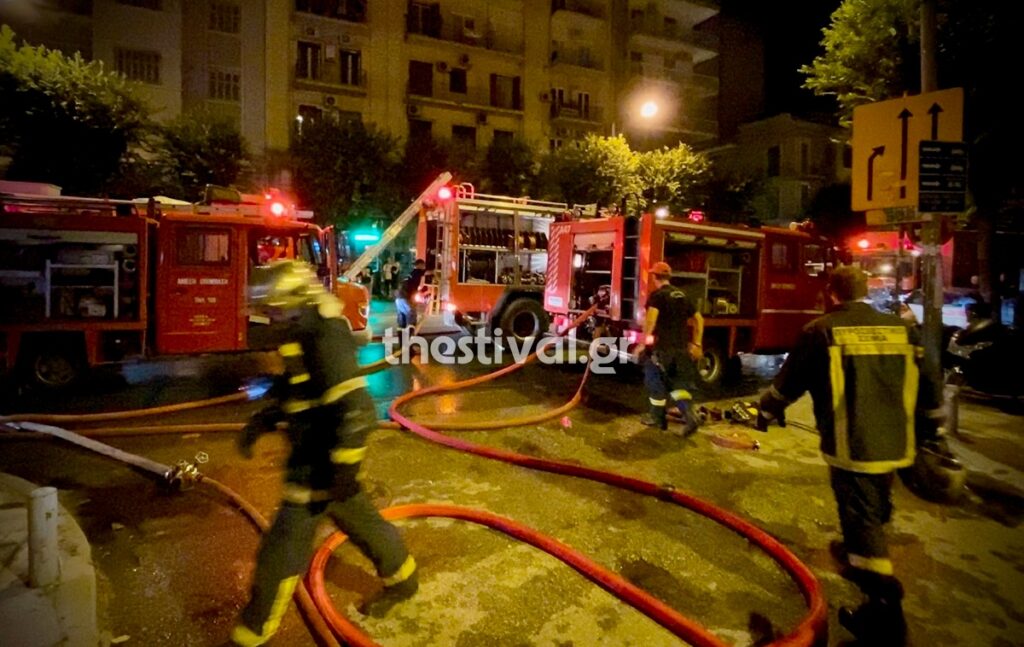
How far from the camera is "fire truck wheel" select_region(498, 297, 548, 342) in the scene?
11297mm

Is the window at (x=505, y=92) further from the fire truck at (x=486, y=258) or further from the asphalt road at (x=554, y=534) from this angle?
the asphalt road at (x=554, y=534)

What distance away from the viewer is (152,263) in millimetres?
8125

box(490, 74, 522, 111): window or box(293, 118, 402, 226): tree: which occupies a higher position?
box(490, 74, 522, 111): window

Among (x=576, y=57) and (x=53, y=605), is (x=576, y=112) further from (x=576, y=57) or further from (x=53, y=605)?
(x=53, y=605)

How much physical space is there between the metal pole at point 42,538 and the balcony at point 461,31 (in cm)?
2979

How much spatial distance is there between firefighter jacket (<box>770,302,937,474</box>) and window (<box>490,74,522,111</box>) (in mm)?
30421

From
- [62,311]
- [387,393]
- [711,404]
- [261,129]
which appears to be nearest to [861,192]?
[711,404]

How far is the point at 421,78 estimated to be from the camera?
1174 inches

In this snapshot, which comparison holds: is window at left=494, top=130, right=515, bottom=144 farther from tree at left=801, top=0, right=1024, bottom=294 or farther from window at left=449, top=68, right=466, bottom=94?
tree at left=801, top=0, right=1024, bottom=294

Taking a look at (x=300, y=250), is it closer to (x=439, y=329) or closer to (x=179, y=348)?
(x=179, y=348)

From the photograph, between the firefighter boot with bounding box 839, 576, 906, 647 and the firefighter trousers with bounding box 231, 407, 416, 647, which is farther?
the firefighter boot with bounding box 839, 576, 906, 647

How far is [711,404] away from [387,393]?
4044 millimetres

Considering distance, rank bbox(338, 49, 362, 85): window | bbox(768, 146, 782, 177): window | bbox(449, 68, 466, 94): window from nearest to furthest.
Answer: bbox(338, 49, 362, 85): window, bbox(449, 68, 466, 94): window, bbox(768, 146, 782, 177): window

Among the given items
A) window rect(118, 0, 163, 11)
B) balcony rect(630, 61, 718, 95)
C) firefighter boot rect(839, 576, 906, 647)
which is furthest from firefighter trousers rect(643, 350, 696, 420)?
balcony rect(630, 61, 718, 95)
